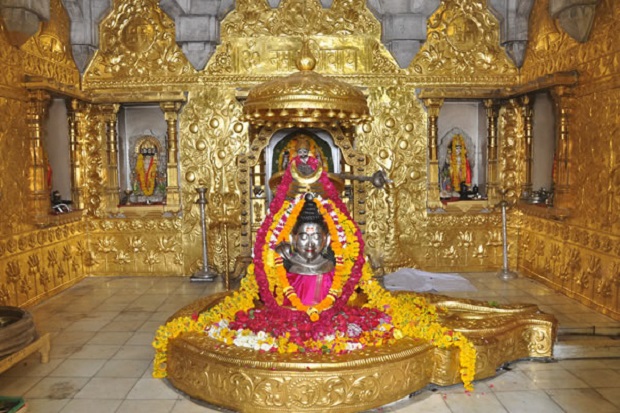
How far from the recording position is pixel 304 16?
9445 millimetres

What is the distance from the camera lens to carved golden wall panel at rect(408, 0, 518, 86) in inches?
376

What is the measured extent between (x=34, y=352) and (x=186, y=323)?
170 centimetres

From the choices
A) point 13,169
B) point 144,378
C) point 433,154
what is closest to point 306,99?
point 144,378

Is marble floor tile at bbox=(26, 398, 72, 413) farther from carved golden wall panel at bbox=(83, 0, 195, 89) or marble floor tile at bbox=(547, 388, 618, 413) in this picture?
carved golden wall panel at bbox=(83, 0, 195, 89)

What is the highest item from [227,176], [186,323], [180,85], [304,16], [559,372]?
[304,16]

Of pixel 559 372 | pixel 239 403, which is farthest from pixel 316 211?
pixel 559 372

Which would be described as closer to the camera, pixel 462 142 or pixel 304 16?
pixel 304 16

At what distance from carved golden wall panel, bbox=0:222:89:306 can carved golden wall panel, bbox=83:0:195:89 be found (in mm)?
2612

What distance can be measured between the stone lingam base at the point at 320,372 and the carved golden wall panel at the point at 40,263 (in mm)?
3498

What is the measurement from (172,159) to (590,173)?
A: 21.3ft

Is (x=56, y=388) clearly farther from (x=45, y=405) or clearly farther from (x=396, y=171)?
(x=396, y=171)

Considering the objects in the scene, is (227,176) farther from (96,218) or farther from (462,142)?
(462,142)

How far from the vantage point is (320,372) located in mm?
4305

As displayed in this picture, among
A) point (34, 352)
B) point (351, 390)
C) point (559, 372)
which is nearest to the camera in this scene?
point (351, 390)
